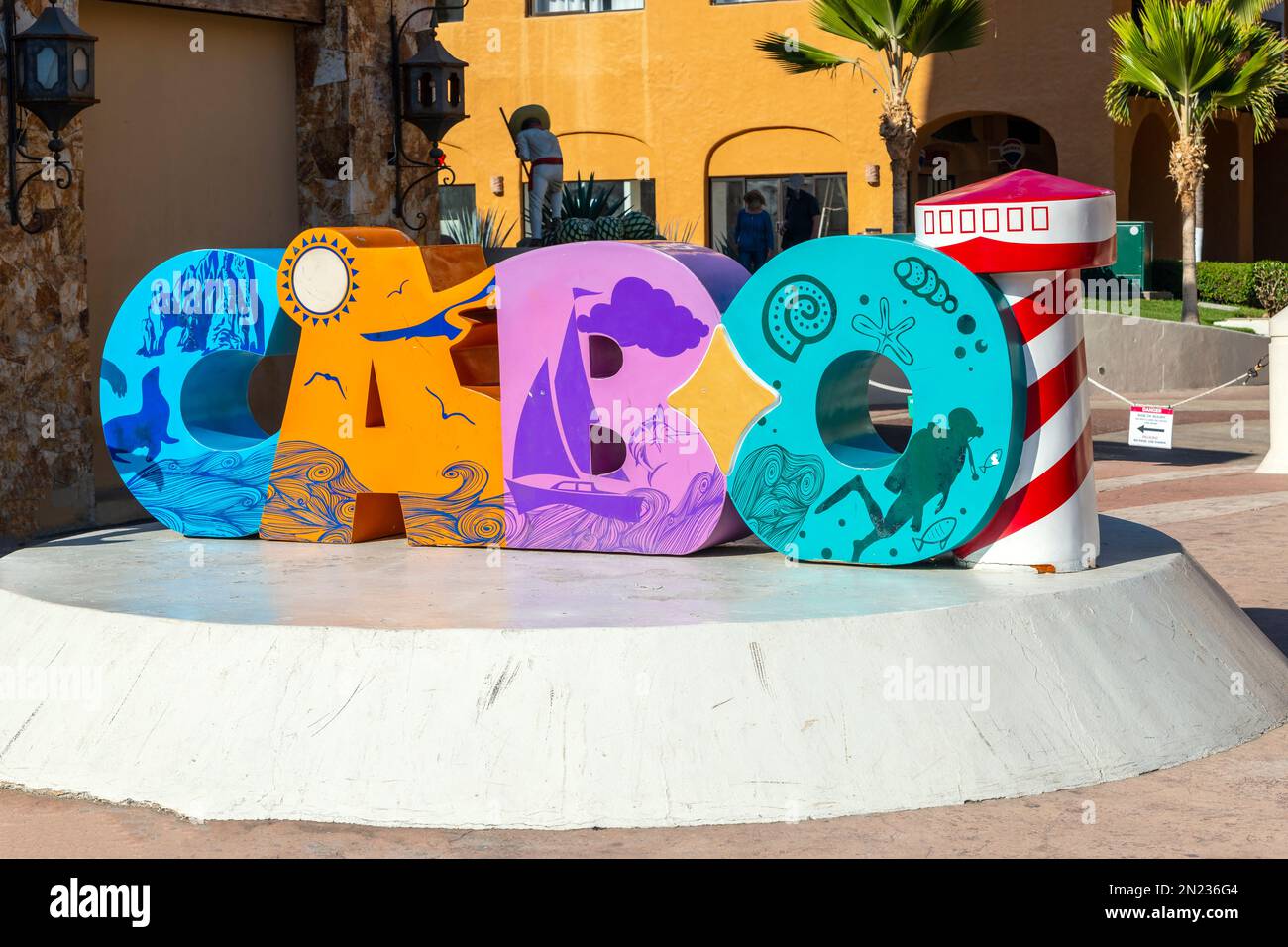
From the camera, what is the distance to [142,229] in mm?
11984

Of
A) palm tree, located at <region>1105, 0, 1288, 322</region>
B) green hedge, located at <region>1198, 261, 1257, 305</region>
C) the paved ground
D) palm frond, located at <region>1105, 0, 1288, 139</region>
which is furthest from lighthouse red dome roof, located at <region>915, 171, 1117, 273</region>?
green hedge, located at <region>1198, 261, 1257, 305</region>

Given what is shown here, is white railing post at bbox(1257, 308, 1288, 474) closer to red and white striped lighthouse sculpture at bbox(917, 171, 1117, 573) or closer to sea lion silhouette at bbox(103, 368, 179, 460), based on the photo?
red and white striped lighthouse sculpture at bbox(917, 171, 1117, 573)

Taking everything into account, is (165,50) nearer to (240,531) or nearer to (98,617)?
(240,531)

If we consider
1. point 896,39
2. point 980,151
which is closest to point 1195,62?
point 896,39

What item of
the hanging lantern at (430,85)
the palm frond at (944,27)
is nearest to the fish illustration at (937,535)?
the hanging lantern at (430,85)

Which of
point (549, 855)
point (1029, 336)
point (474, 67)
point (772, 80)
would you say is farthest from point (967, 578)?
point (474, 67)

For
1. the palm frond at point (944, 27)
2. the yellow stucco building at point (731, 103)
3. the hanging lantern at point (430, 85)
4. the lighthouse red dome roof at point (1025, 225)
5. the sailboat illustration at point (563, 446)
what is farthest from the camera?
the yellow stucco building at point (731, 103)

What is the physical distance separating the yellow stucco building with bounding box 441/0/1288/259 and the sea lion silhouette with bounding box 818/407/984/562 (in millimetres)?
21209

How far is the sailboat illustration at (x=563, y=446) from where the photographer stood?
7203 mm

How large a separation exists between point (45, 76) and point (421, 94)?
359cm

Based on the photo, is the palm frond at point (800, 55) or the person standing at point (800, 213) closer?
the palm frond at point (800, 55)

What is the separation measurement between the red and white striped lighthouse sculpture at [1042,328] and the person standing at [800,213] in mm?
22190

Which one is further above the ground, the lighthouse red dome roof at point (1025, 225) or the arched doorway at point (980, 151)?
the arched doorway at point (980, 151)

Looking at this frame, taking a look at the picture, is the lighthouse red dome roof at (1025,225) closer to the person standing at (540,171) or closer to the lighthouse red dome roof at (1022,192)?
the lighthouse red dome roof at (1022,192)
